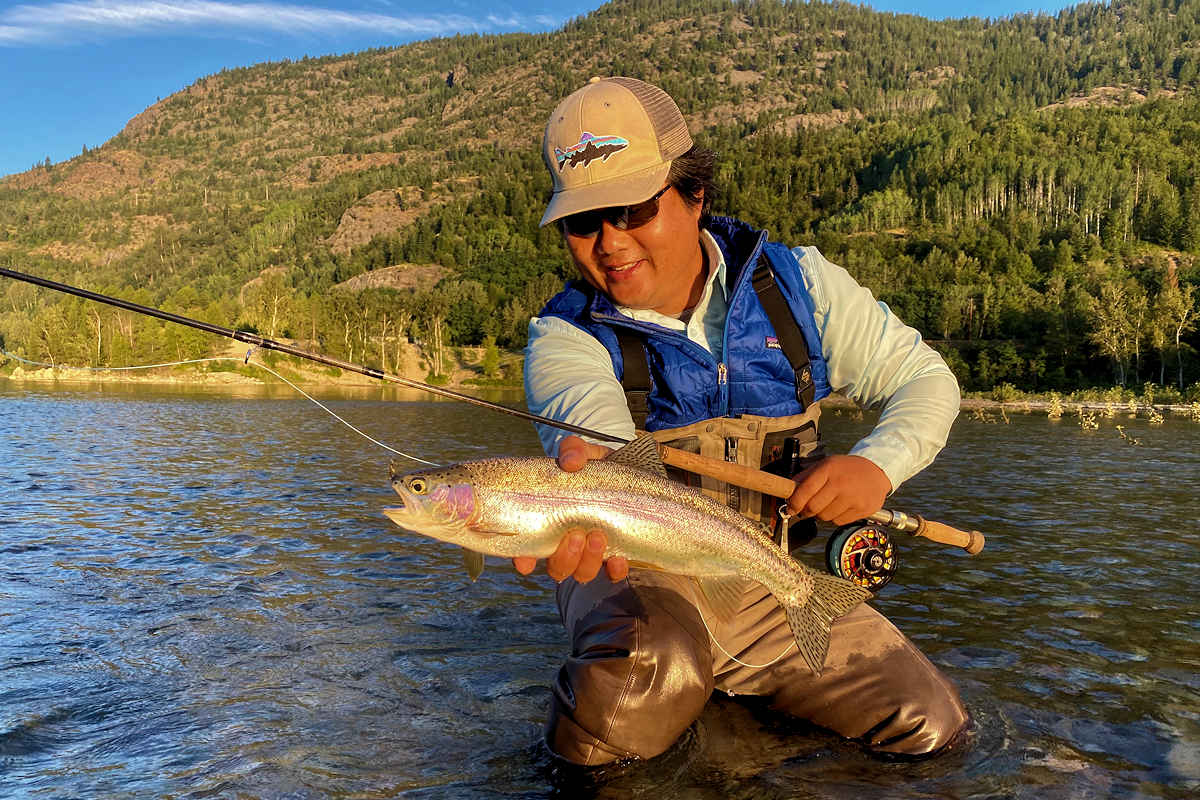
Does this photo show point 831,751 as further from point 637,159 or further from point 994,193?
point 994,193

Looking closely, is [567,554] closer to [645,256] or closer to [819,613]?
[819,613]

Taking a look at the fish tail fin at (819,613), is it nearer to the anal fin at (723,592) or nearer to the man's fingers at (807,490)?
the anal fin at (723,592)

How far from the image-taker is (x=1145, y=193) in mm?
154125

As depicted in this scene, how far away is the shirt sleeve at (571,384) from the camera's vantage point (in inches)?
190

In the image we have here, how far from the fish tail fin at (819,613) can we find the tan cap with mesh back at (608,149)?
2.30 metres

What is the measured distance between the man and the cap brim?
11mm

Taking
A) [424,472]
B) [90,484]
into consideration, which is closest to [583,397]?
[424,472]

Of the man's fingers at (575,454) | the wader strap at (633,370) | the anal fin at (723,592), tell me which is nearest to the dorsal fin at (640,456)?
the man's fingers at (575,454)

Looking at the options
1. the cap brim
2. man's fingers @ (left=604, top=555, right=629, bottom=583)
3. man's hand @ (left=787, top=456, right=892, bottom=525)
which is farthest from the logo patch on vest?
man's fingers @ (left=604, top=555, right=629, bottom=583)

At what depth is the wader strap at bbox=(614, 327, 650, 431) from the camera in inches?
205

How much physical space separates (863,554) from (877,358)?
4.09 ft

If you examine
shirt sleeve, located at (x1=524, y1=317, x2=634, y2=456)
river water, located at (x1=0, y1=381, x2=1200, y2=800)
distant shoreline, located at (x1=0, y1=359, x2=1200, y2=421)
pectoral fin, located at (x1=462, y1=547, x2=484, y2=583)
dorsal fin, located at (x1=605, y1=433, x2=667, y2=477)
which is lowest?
distant shoreline, located at (x1=0, y1=359, x2=1200, y2=421)

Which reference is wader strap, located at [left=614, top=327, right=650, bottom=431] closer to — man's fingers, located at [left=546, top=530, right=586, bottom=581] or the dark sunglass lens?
the dark sunglass lens

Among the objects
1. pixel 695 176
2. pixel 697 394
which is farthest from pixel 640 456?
pixel 695 176
